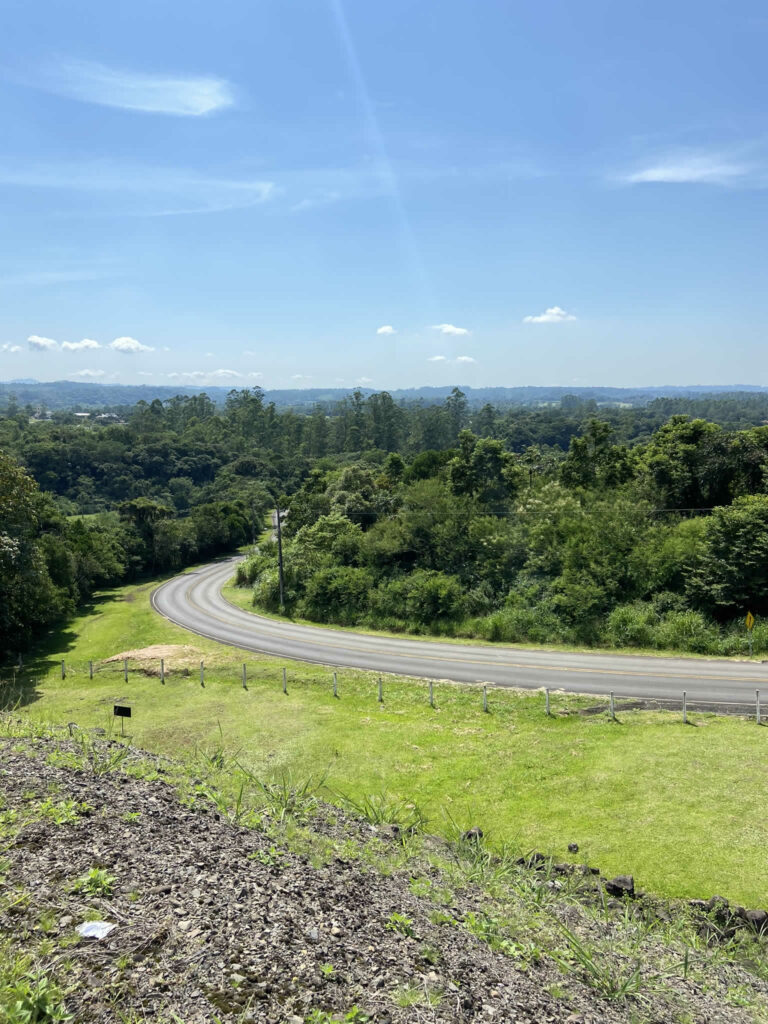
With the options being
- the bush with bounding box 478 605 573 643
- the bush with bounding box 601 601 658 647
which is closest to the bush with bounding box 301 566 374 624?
the bush with bounding box 478 605 573 643

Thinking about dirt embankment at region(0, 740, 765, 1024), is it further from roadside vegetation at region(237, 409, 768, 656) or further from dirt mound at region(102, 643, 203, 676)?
roadside vegetation at region(237, 409, 768, 656)

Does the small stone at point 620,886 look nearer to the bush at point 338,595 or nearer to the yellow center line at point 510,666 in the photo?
the yellow center line at point 510,666

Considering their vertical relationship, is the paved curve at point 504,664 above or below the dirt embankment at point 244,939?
below

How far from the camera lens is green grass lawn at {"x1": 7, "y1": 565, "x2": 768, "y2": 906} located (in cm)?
1182

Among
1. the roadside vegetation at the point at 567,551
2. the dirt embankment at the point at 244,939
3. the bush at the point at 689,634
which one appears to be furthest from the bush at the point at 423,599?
the dirt embankment at the point at 244,939

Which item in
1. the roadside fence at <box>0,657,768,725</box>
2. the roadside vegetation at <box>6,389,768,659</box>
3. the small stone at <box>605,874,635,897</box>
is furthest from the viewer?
the roadside vegetation at <box>6,389,768,659</box>

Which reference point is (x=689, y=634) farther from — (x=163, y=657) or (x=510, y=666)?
(x=163, y=657)

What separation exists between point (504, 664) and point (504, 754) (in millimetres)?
10046

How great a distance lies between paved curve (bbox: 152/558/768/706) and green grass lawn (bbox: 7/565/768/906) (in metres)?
2.08

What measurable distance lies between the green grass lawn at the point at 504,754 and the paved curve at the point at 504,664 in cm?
208

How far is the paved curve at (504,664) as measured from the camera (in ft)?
72.8

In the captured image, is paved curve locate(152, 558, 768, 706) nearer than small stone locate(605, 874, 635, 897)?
No

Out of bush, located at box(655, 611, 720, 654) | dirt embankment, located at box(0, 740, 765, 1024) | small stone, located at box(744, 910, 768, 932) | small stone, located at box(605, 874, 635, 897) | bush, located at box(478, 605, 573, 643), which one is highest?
dirt embankment, located at box(0, 740, 765, 1024)

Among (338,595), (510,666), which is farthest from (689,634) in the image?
(338,595)
